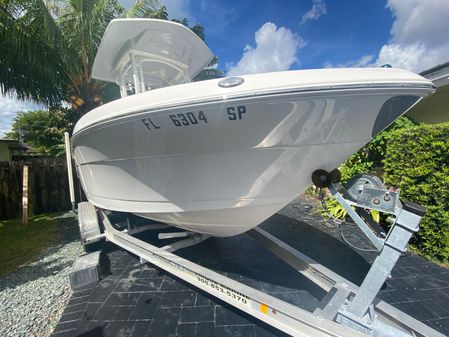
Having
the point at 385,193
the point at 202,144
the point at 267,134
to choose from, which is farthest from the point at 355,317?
the point at 202,144

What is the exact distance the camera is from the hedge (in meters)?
3.14

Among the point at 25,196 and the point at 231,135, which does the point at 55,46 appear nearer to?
the point at 25,196

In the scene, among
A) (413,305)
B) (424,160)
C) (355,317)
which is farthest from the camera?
(424,160)

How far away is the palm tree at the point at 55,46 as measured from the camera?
18.2 feet

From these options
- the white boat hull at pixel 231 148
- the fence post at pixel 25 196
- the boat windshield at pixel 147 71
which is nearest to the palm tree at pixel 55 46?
the fence post at pixel 25 196

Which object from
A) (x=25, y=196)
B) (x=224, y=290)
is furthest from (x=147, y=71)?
(x=25, y=196)

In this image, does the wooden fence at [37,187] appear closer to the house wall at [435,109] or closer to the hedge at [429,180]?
the hedge at [429,180]

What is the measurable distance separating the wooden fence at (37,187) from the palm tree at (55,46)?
6.25 feet

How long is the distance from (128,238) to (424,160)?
3928 mm

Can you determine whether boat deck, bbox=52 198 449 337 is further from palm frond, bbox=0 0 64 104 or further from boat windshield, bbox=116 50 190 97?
palm frond, bbox=0 0 64 104

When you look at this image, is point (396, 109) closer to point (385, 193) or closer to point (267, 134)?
point (385, 193)

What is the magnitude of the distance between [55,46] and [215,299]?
715 cm

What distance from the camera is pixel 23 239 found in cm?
464

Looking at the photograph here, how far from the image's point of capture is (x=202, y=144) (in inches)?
76.6
